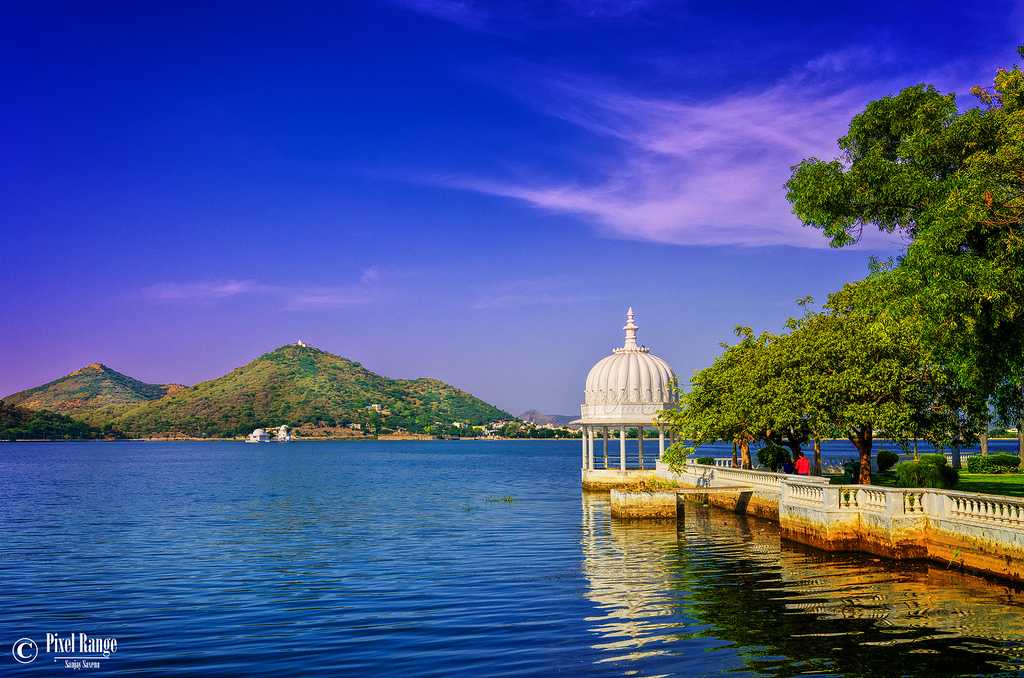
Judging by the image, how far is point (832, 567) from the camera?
2478 centimetres

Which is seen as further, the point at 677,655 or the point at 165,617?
the point at 165,617

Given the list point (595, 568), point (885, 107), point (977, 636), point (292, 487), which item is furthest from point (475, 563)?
point (292, 487)

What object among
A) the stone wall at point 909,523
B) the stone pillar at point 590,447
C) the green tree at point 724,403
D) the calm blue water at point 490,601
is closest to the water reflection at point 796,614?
the calm blue water at point 490,601

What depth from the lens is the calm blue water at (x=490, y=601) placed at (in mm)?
16156

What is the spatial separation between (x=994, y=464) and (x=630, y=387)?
2297 centimetres

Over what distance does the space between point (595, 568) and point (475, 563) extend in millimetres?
4270

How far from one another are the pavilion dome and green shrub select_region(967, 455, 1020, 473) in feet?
63.1

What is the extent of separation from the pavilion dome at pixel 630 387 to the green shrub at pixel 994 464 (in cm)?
1924

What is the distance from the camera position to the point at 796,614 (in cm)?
1934

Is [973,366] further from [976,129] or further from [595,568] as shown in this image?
[595,568]

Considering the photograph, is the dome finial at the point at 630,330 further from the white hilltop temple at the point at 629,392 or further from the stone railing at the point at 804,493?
the stone railing at the point at 804,493

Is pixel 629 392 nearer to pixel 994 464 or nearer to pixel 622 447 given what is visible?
pixel 622 447

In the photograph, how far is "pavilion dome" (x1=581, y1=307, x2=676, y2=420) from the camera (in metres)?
56.8

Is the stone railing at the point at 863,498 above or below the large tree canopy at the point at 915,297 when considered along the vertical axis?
below
